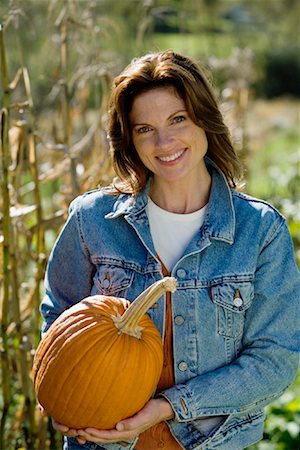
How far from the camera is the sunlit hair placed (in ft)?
6.78

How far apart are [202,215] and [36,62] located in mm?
4744

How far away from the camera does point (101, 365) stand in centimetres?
188

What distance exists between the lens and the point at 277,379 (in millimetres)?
2041

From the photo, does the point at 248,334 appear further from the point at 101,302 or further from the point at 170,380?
the point at 101,302

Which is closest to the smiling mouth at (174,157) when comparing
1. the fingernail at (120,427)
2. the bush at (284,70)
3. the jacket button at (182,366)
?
the jacket button at (182,366)

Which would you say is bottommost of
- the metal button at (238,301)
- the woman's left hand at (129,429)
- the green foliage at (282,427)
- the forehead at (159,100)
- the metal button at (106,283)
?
the green foliage at (282,427)

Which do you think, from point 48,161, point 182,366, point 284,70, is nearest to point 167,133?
point 182,366

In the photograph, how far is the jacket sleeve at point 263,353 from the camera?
201 centimetres

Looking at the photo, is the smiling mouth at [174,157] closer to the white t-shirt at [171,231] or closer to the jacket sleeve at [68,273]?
the white t-shirt at [171,231]

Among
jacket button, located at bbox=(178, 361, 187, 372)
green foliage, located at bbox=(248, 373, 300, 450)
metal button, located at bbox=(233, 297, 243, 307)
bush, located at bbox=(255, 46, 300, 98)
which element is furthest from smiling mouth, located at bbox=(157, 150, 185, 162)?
bush, located at bbox=(255, 46, 300, 98)

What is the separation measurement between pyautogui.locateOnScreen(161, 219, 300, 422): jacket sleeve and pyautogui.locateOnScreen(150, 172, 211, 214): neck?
0.78 feet

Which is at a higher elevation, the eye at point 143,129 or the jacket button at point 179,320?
the eye at point 143,129

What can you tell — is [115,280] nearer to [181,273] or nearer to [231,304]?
[181,273]

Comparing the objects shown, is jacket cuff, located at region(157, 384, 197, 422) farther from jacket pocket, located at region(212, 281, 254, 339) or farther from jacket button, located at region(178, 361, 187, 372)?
jacket pocket, located at region(212, 281, 254, 339)
